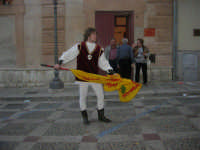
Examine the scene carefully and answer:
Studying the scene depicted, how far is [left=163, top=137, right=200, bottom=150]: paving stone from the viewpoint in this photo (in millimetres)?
3225

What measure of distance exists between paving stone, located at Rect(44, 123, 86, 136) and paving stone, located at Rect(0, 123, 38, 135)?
40cm

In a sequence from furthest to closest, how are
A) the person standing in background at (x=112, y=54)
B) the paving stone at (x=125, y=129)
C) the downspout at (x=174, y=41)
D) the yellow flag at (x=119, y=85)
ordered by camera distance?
the downspout at (x=174, y=41) < the person standing in background at (x=112, y=54) < the yellow flag at (x=119, y=85) < the paving stone at (x=125, y=129)

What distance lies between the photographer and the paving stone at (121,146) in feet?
10.8

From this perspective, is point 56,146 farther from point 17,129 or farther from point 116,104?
point 116,104

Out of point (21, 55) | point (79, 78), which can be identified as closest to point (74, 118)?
point (79, 78)

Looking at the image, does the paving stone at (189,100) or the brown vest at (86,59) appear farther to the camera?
the paving stone at (189,100)

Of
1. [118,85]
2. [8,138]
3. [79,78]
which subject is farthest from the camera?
[118,85]

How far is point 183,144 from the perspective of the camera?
3348 millimetres

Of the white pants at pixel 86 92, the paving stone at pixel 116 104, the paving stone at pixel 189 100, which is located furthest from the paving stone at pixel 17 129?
the paving stone at pixel 189 100

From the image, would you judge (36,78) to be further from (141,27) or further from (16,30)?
Result: (141,27)

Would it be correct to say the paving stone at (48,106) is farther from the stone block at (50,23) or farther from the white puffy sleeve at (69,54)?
the stone block at (50,23)

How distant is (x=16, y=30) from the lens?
988 centimetres

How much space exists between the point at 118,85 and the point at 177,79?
629 centimetres

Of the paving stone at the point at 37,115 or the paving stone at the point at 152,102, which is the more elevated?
the paving stone at the point at 152,102
